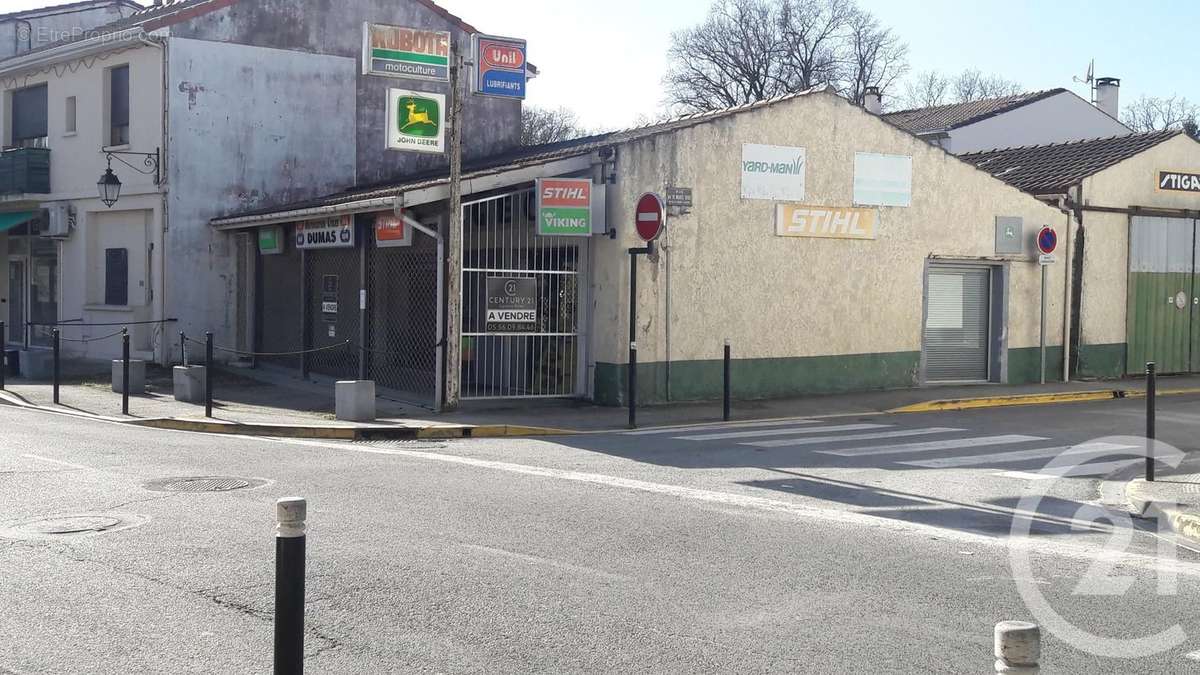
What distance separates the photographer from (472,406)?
16984mm

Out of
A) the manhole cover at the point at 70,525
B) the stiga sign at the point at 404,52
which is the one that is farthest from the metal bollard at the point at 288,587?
the stiga sign at the point at 404,52

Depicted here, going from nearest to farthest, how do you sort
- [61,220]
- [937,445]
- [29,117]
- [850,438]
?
[937,445] < [850,438] < [61,220] < [29,117]

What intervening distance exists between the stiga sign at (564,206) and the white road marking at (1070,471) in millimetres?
7291

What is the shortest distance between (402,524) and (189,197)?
16818 millimetres

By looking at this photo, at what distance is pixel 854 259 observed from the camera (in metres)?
19.5

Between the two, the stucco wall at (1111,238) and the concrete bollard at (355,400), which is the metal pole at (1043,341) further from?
the concrete bollard at (355,400)

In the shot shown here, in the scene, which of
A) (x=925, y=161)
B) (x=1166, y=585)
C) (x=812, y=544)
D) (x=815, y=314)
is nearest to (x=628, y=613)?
(x=812, y=544)

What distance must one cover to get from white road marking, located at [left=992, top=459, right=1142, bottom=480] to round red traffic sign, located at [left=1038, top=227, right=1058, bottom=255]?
30.3 feet

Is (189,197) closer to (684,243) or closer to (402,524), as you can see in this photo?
(684,243)

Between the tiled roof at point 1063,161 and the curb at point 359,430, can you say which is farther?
the tiled roof at point 1063,161

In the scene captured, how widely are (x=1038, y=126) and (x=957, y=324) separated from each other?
67.0 feet

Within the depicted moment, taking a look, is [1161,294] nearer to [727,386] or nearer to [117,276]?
[727,386]

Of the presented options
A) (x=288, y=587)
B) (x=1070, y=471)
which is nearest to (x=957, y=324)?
(x=1070, y=471)

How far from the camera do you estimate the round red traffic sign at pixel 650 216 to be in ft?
50.7
